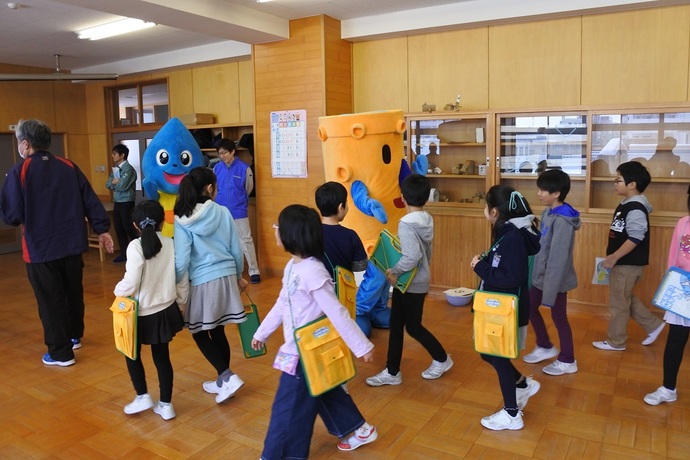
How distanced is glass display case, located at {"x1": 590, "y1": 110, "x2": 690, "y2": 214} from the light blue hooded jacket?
3389mm

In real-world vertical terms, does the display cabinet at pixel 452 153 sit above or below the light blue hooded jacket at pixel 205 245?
above

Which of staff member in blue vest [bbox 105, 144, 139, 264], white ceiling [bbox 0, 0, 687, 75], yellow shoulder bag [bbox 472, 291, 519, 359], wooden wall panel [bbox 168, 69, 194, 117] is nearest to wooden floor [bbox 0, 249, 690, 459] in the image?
yellow shoulder bag [bbox 472, 291, 519, 359]

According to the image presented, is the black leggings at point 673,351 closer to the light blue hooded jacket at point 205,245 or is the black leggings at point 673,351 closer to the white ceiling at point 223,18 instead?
the light blue hooded jacket at point 205,245

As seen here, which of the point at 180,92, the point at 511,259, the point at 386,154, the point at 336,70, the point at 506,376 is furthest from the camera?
the point at 180,92

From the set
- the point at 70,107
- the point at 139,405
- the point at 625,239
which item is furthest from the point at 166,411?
the point at 70,107

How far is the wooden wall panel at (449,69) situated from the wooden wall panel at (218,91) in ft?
8.35

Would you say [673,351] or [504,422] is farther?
[673,351]

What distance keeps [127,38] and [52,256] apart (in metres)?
3.92

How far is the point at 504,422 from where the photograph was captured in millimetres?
2818

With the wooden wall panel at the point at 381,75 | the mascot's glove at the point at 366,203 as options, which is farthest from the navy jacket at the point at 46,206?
the wooden wall panel at the point at 381,75

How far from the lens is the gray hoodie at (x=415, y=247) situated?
311 centimetres

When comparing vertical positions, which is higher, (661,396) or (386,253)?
(386,253)

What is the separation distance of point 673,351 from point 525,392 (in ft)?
2.54

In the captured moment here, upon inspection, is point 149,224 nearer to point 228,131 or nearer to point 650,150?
point 650,150
